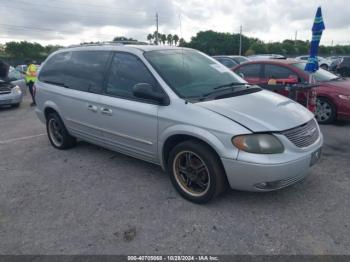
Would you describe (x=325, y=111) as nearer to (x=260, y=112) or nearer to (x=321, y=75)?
(x=321, y=75)

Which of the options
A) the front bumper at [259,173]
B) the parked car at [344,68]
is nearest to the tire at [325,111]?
the front bumper at [259,173]

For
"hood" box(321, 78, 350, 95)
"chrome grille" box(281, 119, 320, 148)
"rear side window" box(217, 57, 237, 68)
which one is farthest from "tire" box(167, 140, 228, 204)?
"rear side window" box(217, 57, 237, 68)

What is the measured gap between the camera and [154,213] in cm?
330

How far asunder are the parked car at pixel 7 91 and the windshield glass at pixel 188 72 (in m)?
8.35

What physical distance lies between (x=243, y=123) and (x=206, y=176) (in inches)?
29.1

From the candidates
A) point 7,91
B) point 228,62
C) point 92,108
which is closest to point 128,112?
point 92,108

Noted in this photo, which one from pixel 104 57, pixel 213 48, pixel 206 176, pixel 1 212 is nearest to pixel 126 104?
pixel 104 57

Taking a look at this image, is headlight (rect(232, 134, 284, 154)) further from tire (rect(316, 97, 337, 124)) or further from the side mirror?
tire (rect(316, 97, 337, 124))

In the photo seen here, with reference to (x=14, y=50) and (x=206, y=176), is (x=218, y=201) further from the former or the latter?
(x=14, y=50)

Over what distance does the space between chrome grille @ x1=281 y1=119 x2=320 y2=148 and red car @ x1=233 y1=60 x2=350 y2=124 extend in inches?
118

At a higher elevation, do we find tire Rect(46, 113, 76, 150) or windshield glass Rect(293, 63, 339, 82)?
windshield glass Rect(293, 63, 339, 82)

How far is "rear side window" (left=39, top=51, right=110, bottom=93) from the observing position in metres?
4.38

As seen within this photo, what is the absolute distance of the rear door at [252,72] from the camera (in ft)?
25.9

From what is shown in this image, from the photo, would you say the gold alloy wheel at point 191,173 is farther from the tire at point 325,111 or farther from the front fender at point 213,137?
the tire at point 325,111
